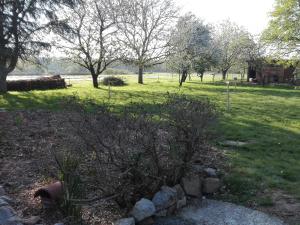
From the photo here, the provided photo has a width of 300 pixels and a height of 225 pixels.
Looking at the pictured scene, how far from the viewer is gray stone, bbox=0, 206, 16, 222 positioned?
4.42 metres

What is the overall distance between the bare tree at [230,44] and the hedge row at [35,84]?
1034 inches

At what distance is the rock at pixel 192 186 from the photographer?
19.9 feet

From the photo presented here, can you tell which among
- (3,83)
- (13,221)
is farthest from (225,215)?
(3,83)

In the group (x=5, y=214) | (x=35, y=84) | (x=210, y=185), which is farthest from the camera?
(x=35, y=84)

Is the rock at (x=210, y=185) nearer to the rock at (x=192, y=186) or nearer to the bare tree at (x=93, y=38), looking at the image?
the rock at (x=192, y=186)

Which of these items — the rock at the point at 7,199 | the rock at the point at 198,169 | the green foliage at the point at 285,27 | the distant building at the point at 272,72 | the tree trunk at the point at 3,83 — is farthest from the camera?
the distant building at the point at 272,72

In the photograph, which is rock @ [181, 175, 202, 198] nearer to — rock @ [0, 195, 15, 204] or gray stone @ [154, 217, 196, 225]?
gray stone @ [154, 217, 196, 225]

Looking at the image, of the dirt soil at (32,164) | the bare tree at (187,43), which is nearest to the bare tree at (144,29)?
the bare tree at (187,43)

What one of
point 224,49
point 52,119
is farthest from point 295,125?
point 224,49

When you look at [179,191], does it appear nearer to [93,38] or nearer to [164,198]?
[164,198]

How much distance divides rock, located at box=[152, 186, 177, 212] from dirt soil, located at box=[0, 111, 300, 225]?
48cm

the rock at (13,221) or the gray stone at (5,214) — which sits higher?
the gray stone at (5,214)

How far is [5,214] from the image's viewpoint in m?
4.53

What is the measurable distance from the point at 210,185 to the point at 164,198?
4.15 feet
